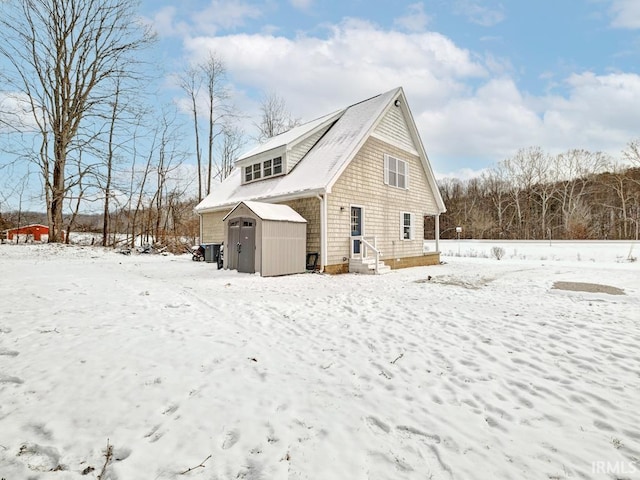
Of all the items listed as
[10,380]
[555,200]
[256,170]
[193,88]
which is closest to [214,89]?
[193,88]

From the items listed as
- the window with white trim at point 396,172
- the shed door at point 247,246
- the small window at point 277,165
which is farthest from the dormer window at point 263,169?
the window with white trim at point 396,172

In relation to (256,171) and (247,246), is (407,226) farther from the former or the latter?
(247,246)

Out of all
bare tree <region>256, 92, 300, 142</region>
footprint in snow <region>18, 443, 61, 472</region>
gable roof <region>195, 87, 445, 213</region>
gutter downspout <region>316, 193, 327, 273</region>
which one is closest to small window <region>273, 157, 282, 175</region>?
gable roof <region>195, 87, 445, 213</region>

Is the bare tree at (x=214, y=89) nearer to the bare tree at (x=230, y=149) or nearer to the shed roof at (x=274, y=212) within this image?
the bare tree at (x=230, y=149)

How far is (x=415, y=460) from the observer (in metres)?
1.91

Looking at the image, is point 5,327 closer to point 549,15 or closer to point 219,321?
point 219,321

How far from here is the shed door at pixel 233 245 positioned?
10773mm

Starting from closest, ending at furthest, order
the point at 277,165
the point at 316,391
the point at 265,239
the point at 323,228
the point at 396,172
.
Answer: the point at 316,391, the point at 265,239, the point at 323,228, the point at 277,165, the point at 396,172

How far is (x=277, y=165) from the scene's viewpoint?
13.8 meters

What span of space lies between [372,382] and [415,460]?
1.04 metres

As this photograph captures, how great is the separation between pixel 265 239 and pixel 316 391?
736 centimetres

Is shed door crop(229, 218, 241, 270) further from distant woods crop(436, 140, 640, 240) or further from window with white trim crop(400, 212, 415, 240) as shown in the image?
distant woods crop(436, 140, 640, 240)

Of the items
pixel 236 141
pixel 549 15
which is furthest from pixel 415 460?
pixel 236 141

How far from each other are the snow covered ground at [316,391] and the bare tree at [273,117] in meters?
24.4
